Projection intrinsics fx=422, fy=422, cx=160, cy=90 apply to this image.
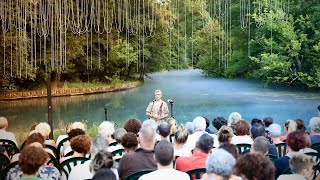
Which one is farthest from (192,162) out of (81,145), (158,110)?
(158,110)

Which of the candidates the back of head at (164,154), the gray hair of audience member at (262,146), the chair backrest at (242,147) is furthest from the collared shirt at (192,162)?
the chair backrest at (242,147)

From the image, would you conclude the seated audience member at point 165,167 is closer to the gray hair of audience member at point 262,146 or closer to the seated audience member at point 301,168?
the seated audience member at point 301,168

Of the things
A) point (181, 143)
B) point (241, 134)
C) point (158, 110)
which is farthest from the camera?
point (158, 110)

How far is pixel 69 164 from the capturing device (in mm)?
3662

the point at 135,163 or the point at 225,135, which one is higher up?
the point at 225,135

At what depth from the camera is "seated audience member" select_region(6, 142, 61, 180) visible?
302 centimetres

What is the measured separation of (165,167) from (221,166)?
1.70 feet

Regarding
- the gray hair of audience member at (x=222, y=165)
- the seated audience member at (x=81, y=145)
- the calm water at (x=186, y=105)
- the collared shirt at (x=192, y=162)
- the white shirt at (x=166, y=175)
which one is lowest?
the calm water at (x=186, y=105)

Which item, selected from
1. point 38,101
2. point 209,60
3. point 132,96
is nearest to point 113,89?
point 132,96

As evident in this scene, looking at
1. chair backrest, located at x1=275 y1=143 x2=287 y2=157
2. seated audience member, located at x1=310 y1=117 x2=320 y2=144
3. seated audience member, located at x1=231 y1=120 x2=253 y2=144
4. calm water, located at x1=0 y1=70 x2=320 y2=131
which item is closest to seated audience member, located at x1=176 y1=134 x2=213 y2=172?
seated audience member, located at x1=231 y1=120 x2=253 y2=144

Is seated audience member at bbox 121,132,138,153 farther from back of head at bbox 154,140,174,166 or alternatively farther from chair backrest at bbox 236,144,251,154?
chair backrest at bbox 236,144,251,154

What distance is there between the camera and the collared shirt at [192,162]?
349cm

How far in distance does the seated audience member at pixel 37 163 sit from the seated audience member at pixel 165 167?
2.38ft

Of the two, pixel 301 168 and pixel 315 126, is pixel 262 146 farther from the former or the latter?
pixel 315 126
